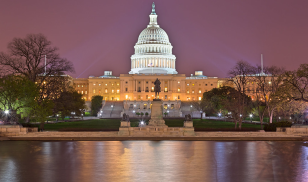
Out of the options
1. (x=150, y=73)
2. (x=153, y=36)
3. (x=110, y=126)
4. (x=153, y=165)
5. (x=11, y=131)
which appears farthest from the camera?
(x=153, y=36)

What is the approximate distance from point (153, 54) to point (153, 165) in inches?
6220

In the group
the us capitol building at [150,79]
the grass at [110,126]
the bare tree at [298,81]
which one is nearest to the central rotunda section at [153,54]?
the us capitol building at [150,79]

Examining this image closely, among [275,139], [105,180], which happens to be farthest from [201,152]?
[275,139]

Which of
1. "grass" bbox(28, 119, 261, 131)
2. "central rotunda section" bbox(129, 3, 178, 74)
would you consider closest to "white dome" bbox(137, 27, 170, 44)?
"central rotunda section" bbox(129, 3, 178, 74)

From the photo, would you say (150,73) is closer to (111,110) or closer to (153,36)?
(153,36)

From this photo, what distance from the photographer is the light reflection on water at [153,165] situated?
50.3 ft

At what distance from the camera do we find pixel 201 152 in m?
23.4

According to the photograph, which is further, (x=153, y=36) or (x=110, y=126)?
(x=153, y=36)

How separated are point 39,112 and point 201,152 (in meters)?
25.7

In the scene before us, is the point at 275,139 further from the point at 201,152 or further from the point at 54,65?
the point at 54,65

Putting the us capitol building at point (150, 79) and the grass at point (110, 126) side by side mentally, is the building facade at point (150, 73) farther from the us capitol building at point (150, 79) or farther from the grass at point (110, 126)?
the grass at point (110, 126)

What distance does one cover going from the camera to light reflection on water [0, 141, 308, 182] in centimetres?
1534

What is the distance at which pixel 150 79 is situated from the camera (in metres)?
159

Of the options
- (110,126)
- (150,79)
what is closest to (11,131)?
(110,126)
